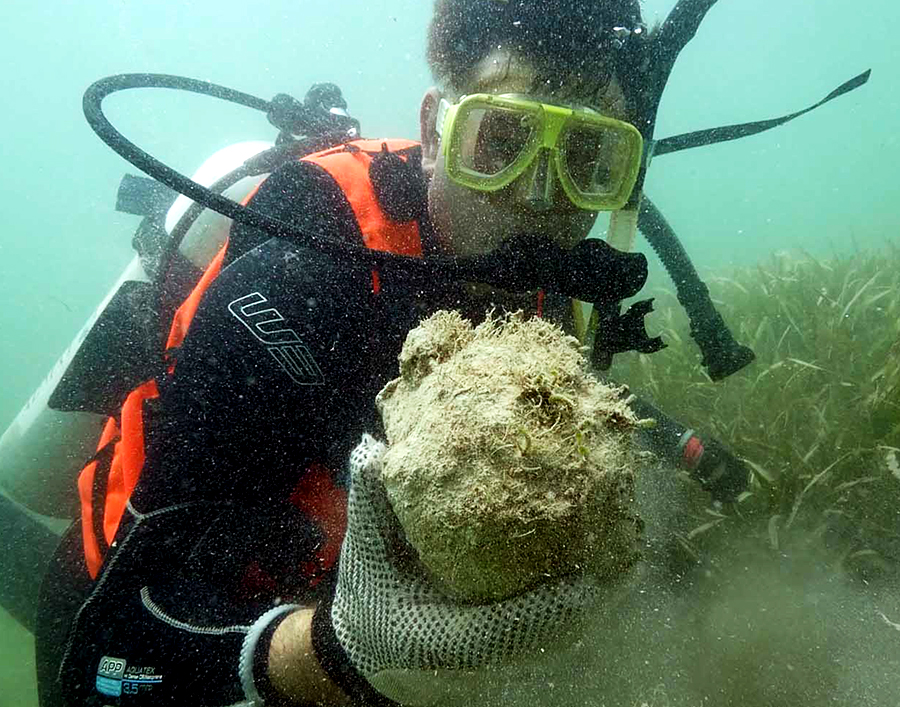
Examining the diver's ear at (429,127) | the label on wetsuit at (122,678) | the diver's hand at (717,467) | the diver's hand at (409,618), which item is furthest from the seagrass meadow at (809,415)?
the label on wetsuit at (122,678)

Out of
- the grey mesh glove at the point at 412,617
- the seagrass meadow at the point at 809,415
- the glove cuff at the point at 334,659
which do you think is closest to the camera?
the grey mesh glove at the point at 412,617

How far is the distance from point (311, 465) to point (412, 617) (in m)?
1.17

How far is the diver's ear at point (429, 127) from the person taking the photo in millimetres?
2510

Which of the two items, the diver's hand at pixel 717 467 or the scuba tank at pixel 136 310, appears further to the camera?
the diver's hand at pixel 717 467

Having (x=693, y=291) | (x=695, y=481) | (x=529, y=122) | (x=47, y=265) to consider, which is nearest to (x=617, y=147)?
(x=529, y=122)

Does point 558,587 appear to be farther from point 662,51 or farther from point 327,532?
point 662,51

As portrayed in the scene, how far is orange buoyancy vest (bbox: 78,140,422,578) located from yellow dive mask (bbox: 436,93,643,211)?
359 mm

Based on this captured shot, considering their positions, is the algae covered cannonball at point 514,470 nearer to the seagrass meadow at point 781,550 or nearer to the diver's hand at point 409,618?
the diver's hand at point 409,618

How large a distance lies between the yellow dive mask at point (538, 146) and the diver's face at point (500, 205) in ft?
0.19

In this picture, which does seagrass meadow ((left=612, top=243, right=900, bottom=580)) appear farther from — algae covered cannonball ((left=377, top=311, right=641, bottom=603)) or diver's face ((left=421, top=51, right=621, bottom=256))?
algae covered cannonball ((left=377, top=311, right=641, bottom=603))

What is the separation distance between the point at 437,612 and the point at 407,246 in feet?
4.78

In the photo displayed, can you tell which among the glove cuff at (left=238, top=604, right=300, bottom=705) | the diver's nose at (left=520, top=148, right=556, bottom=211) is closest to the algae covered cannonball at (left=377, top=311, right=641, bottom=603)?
the glove cuff at (left=238, top=604, right=300, bottom=705)

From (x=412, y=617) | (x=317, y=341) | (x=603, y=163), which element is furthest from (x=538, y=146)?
(x=412, y=617)

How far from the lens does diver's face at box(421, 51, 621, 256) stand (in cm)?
222
